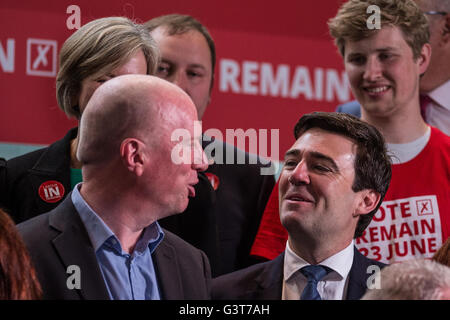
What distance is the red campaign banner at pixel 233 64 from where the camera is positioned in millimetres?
3277

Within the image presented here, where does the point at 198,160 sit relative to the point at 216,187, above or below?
above

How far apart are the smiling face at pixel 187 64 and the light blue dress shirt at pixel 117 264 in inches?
43.9

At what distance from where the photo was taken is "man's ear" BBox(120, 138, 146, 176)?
6.36 ft

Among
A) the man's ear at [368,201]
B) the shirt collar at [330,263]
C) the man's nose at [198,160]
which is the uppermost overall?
the man's nose at [198,160]

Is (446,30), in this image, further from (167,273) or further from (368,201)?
(167,273)

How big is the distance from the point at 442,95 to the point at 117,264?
2042 mm

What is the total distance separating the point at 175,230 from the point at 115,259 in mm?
630

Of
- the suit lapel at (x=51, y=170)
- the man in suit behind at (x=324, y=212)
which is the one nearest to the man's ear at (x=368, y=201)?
the man in suit behind at (x=324, y=212)

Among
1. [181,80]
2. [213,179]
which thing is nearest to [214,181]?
[213,179]

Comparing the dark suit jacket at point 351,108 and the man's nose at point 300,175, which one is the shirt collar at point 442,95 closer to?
the dark suit jacket at point 351,108

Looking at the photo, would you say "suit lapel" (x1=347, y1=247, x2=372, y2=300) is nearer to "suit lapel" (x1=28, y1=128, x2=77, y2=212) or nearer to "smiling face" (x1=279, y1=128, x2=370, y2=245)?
"smiling face" (x1=279, y1=128, x2=370, y2=245)

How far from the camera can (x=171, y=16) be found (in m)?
3.16

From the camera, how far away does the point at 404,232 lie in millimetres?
2766

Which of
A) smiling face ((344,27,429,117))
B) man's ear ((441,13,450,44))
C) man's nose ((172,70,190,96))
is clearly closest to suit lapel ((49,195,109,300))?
man's nose ((172,70,190,96))
